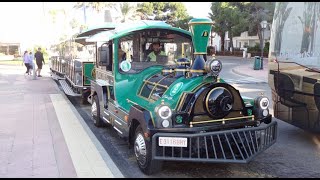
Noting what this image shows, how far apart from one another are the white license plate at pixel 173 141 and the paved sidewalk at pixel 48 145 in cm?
89

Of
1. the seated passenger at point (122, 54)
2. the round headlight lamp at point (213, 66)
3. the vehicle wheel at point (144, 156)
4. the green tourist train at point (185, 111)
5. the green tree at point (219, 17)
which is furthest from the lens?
the green tree at point (219, 17)

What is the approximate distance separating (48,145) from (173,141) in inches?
115

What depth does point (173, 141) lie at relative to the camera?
4.56 m

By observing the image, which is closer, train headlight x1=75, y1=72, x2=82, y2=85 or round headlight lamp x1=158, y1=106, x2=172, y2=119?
round headlight lamp x1=158, y1=106, x2=172, y2=119

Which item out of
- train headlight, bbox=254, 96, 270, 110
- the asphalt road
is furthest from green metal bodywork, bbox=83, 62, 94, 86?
train headlight, bbox=254, 96, 270, 110

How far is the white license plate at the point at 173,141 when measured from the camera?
455 centimetres

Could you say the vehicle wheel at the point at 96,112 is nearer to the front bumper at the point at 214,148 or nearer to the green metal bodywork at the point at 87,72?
the green metal bodywork at the point at 87,72

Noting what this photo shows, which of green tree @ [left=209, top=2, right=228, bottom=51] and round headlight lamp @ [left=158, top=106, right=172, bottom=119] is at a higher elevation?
green tree @ [left=209, top=2, right=228, bottom=51]

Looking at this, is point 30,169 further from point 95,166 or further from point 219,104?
point 219,104

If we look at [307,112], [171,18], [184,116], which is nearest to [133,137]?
[184,116]

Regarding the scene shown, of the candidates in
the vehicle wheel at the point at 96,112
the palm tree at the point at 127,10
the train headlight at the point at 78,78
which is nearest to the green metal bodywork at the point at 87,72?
the train headlight at the point at 78,78

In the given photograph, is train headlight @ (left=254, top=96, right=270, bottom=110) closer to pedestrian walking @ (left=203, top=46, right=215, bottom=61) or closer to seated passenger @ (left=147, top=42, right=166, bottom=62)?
pedestrian walking @ (left=203, top=46, right=215, bottom=61)

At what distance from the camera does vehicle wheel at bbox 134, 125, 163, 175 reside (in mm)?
4844

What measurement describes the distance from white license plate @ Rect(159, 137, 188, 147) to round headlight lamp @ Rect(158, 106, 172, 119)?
0.31m
